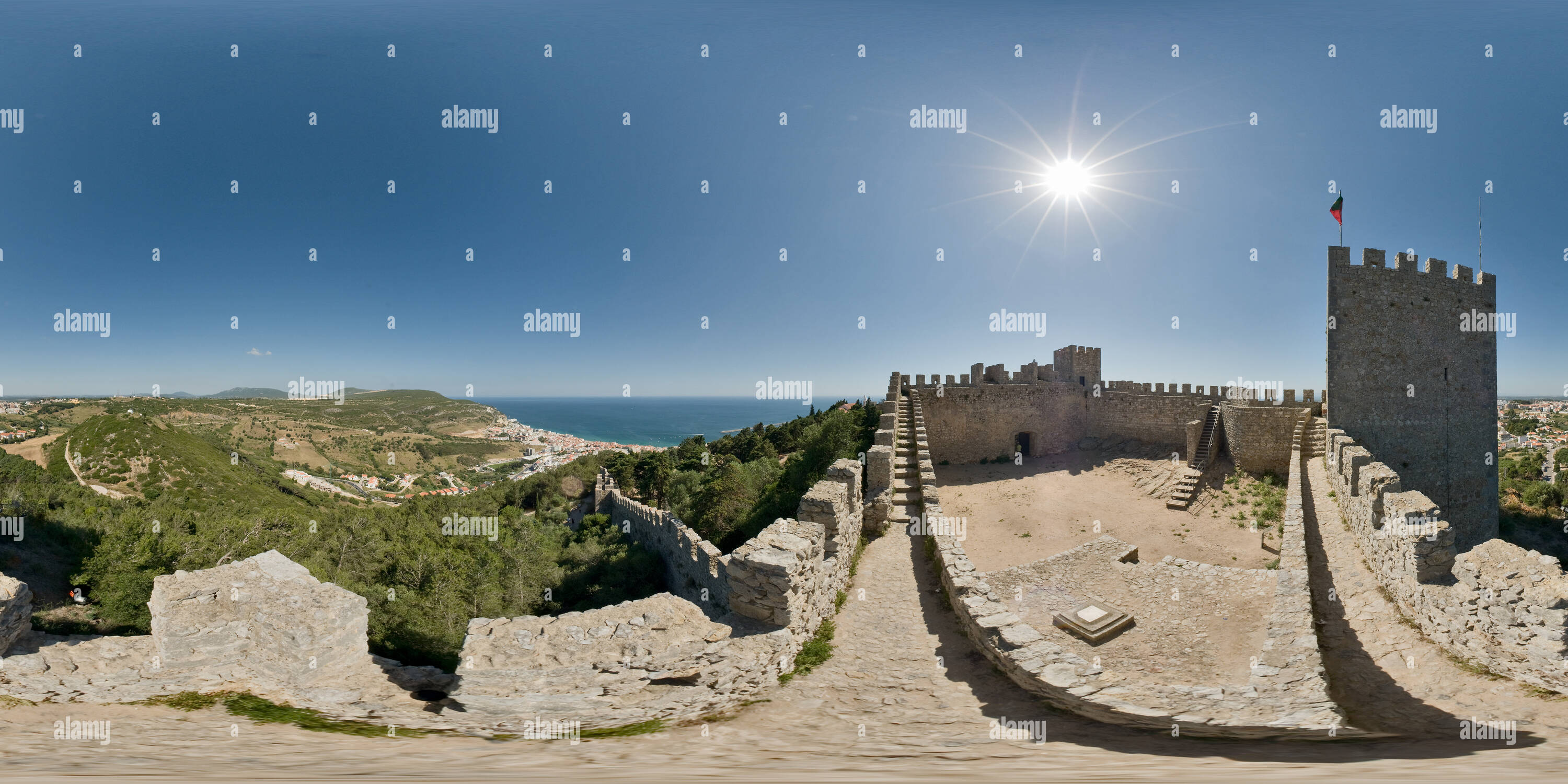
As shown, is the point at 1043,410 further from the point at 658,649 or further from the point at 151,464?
the point at 151,464

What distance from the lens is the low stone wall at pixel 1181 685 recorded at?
385 centimetres

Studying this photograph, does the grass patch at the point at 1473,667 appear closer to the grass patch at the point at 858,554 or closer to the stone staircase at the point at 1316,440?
the grass patch at the point at 858,554

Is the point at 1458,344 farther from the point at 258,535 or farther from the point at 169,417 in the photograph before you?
the point at 169,417

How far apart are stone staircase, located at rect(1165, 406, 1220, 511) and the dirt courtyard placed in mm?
314

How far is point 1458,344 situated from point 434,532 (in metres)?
34.3

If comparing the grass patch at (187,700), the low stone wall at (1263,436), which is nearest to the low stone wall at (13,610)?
the grass patch at (187,700)

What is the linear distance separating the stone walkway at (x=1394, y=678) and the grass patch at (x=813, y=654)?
187 inches

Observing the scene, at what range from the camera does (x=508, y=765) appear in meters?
3.26

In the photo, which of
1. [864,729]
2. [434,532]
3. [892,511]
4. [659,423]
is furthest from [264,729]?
[659,423]

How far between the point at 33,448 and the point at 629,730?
56247mm

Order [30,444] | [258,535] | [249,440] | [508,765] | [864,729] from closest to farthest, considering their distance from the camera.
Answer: [508,765] < [864,729] < [258,535] < [30,444] < [249,440]

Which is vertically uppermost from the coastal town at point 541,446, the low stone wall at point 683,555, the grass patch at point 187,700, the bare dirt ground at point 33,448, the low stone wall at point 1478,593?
the low stone wall at point 1478,593

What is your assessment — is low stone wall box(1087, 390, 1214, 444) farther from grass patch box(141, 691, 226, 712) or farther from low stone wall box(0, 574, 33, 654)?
low stone wall box(0, 574, 33, 654)

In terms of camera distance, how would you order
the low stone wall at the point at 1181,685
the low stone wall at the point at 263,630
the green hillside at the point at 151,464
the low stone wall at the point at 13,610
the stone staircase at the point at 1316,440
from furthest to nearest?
1. the green hillside at the point at 151,464
2. the stone staircase at the point at 1316,440
3. the low stone wall at the point at 13,610
4. the low stone wall at the point at 263,630
5. the low stone wall at the point at 1181,685
